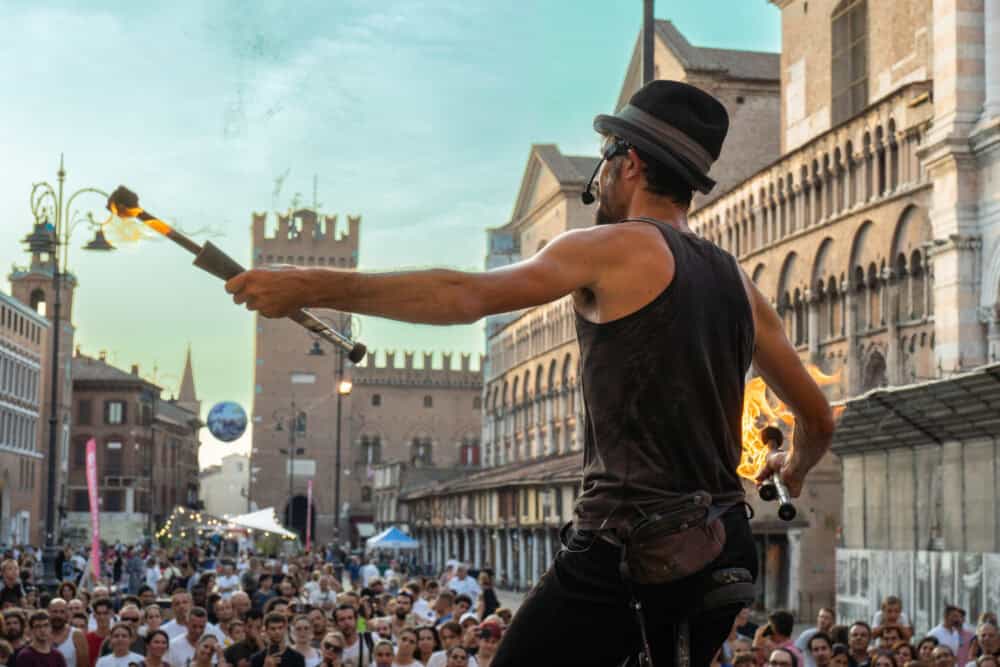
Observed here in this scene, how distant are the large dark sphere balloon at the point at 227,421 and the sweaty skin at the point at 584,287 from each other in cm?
7954

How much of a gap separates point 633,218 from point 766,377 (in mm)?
689

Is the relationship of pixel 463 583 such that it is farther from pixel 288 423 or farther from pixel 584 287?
pixel 288 423

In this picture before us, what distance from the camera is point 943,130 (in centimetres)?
3656

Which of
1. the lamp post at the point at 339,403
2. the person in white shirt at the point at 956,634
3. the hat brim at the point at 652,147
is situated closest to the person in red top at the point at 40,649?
the person in white shirt at the point at 956,634

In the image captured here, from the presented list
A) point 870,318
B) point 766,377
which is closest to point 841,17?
point 870,318

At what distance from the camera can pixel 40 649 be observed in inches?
508

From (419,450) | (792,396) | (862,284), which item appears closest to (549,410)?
(862,284)

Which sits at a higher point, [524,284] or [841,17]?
[841,17]

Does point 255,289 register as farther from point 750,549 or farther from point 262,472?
point 262,472

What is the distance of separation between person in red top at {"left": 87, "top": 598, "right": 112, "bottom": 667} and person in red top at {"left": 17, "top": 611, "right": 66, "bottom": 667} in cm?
169

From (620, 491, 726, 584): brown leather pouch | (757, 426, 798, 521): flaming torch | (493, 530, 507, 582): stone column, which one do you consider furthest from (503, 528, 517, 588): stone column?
(620, 491, 726, 584): brown leather pouch

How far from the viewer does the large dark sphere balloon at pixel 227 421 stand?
8288cm

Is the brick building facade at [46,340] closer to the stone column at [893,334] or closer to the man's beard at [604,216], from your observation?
the stone column at [893,334]

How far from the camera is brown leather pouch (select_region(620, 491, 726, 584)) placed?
374cm
